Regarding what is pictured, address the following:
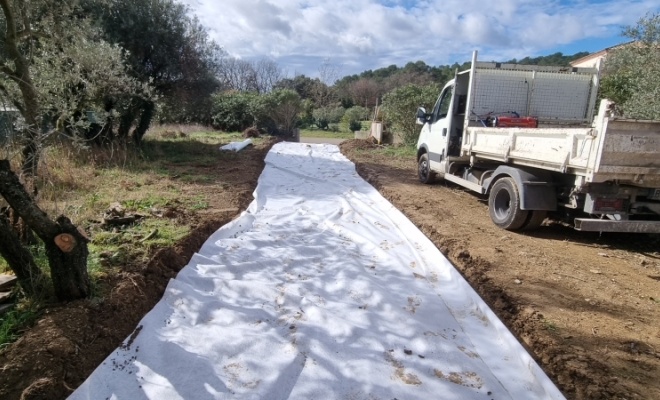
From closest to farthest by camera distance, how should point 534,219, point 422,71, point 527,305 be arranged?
point 527,305 → point 534,219 → point 422,71

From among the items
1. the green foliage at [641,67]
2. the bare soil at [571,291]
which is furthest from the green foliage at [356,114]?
the bare soil at [571,291]

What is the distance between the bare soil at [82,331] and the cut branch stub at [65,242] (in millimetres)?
471

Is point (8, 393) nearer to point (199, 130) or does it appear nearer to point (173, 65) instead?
point (173, 65)

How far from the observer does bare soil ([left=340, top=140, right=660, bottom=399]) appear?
2.53m

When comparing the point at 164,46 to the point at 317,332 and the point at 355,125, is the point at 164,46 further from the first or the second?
the point at 355,125

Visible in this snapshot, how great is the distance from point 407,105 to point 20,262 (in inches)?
610

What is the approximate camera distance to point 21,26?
5.90 metres

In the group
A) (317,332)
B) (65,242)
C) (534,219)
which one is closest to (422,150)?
(534,219)

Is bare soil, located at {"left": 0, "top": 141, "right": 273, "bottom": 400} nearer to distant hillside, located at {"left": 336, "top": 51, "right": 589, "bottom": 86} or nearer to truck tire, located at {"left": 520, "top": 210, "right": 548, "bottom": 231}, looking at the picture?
truck tire, located at {"left": 520, "top": 210, "right": 548, "bottom": 231}

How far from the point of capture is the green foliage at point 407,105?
1611 cm

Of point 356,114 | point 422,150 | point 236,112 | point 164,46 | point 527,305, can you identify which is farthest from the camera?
point 356,114

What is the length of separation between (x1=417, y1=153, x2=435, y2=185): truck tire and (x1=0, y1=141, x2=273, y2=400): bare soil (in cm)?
608

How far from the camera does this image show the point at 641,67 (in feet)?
31.0

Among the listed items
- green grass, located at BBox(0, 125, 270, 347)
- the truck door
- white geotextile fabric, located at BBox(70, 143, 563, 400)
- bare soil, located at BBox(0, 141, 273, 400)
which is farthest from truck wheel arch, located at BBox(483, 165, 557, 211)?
green grass, located at BBox(0, 125, 270, 347)
